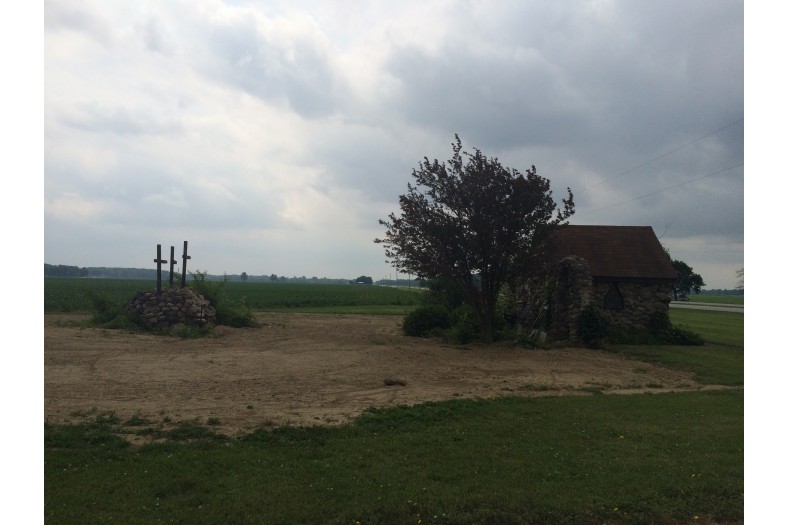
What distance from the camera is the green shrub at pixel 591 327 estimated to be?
19531mm

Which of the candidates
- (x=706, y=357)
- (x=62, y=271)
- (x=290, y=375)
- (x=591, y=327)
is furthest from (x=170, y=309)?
(x=62, y=271)

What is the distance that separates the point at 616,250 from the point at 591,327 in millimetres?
5055

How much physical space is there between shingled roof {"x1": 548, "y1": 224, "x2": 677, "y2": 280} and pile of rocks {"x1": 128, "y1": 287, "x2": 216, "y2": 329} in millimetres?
15157

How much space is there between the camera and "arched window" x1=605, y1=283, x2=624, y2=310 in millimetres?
21797

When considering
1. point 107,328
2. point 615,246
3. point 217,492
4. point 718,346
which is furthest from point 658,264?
point 107,328

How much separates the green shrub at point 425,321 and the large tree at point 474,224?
3.62 meters

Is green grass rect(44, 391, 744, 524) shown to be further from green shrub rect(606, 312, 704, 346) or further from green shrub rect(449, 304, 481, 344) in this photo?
green shrub rect(606, 312, 704, 346)

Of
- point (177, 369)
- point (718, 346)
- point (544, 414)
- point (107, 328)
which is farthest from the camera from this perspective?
point (107, 328)

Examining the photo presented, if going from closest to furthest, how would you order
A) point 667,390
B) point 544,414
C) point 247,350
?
point 544,414
point 667,390
point 247,350

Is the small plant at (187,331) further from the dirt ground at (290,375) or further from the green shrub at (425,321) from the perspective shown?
the green shrub at (425,321)

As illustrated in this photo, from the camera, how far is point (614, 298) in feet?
71.7

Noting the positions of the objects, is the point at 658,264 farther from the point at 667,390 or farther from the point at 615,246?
the point at 667,390

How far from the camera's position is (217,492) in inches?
207

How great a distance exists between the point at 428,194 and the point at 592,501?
51.2ft
